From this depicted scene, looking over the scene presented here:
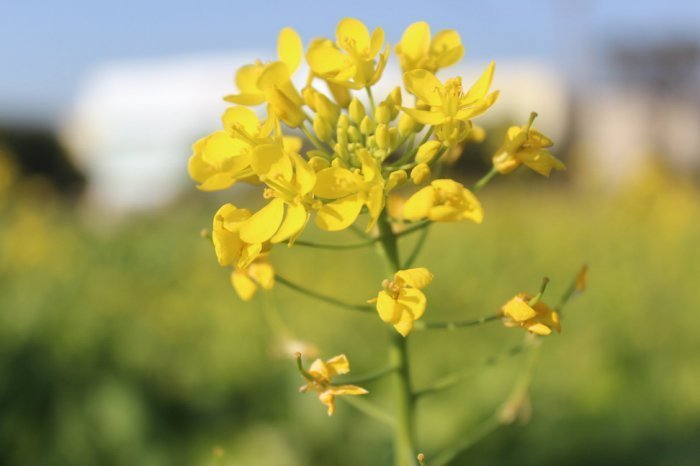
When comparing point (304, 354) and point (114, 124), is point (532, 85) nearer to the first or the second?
point (114, 124)

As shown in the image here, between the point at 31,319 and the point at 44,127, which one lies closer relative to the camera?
the point at 31,319

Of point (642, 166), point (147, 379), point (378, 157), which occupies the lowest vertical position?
point (642, 166)

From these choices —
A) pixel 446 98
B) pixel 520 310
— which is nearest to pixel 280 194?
pixel 446 98

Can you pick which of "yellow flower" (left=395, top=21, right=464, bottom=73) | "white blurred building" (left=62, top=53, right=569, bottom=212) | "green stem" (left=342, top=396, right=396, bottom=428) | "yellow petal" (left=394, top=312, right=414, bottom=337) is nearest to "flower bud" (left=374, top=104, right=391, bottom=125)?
"yellow flower" (left=395, top=21, right=464, bottom=73)

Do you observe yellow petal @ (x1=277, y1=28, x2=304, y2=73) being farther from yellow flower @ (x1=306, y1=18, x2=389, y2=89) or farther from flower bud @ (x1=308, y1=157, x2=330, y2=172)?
flower bud @ (x1=308, y1=157, x2=330, y2=172)

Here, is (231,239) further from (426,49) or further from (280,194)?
(426,49)

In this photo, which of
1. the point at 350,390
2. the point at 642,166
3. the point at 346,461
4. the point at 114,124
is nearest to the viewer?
the point at 350,390

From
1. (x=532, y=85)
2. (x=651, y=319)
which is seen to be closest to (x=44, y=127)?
(x=532, y=85)
